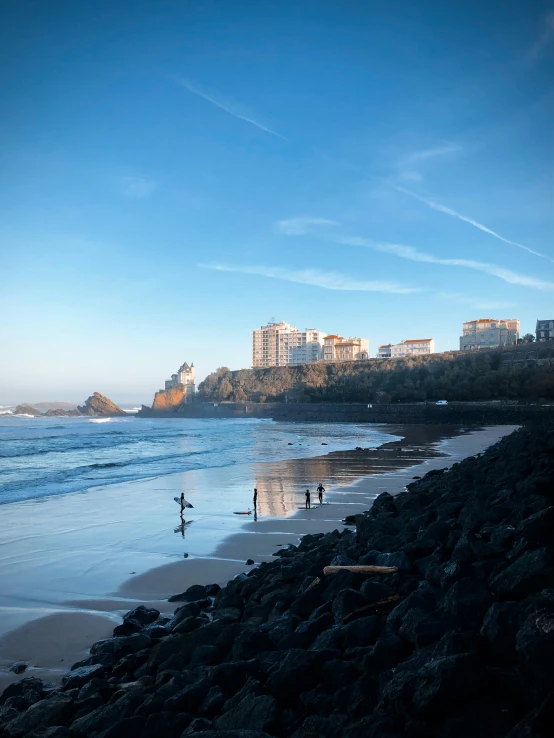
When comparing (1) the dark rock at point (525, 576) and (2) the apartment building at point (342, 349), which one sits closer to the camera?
(1) the dark rock at point (525, 576)

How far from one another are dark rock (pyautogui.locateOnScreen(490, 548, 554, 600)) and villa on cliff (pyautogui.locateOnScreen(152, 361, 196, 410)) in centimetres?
12255

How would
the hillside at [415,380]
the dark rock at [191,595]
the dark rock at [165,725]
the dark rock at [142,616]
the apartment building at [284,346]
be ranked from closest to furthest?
the dark rock at [165,725] → the dark rock at [142,616] → the dark rock at [191,595] → the hillside at [415,380] → the apartment building at [284,346]

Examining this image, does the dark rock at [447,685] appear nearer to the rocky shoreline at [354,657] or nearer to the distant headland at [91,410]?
the rocky shoreline at [354,657]

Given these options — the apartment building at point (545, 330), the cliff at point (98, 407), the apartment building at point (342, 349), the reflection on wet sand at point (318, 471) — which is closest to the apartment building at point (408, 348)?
the apartment building at point (342, 349)

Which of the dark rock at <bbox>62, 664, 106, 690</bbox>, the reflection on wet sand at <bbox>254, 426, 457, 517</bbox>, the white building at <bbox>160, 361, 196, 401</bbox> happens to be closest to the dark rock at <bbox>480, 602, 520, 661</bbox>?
the dark rock at <bbox>62, 664, 106, 690</bbox>

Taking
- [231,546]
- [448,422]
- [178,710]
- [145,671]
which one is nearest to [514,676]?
[178,710]

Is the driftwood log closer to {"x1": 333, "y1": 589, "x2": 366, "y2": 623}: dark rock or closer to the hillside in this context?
{"x1": 333, "y1": 589, "x2": 366, "y2": 623}: dark rock

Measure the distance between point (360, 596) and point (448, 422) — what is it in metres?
51.5

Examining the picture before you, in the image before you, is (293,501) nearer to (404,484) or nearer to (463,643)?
(404,484)

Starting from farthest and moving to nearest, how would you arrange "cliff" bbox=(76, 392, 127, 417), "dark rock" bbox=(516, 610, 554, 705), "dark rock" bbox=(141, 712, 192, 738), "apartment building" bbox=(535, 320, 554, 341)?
1. "cliff" bbox=(76, 392, 127, 417)
2. "apartment building" bbox=(535, 320, 554, 341)
3. "dark rock" bbox=(141, 712, 192, 738)
4. "dark rock" bbox=(516, 610, 554, 705)

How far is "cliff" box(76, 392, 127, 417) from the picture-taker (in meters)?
131

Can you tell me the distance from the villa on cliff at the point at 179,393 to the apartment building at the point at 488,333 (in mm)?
64239

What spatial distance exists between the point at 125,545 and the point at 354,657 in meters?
7.15

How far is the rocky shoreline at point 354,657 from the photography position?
2.49 m
